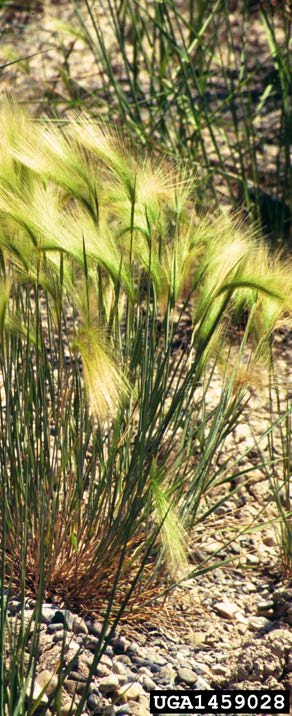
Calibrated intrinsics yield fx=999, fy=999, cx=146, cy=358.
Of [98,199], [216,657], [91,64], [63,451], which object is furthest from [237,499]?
[91,64]

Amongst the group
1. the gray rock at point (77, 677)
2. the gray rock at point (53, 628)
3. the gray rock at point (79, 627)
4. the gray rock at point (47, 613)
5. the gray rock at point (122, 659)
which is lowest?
the gray rock at point (122, 659)

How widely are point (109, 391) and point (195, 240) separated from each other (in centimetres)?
47

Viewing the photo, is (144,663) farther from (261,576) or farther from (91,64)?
(91,64)

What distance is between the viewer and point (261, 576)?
78.8 inches

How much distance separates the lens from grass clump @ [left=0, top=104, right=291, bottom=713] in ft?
4.94

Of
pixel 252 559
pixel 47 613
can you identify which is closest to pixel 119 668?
pixel 47 613

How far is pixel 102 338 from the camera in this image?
4.63 ft

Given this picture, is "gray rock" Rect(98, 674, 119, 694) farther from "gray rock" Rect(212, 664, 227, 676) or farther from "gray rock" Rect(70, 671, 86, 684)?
"gray rock" Rect(212, 664, 227, 676)

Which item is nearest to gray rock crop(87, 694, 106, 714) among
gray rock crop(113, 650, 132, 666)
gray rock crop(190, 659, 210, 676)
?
gray rock crop(113, 650, 132, 666)

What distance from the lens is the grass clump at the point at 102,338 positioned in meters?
1.51

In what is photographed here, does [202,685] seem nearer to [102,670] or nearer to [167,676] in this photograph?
[167,676]

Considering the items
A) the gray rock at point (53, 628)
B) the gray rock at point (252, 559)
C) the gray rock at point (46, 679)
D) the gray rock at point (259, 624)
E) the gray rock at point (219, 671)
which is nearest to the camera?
the gray rock at point (46, 679)

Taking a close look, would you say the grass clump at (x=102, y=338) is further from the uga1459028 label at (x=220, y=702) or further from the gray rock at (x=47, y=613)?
the uga1459028 label at (x=220, y=702)

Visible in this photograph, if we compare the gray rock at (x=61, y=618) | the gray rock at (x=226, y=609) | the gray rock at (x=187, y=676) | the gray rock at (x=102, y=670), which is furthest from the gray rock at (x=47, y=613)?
the gray rock at (x=226, y=609)
